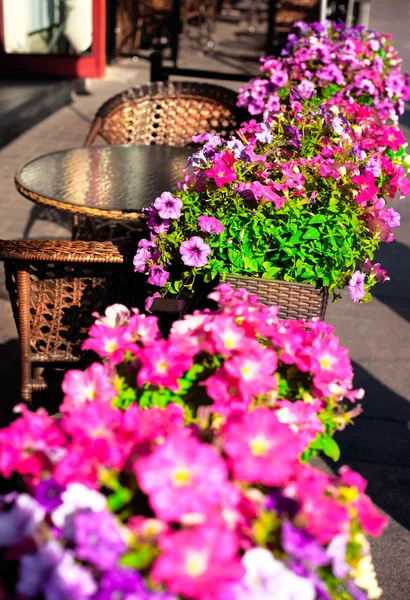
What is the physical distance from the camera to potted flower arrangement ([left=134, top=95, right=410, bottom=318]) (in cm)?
215

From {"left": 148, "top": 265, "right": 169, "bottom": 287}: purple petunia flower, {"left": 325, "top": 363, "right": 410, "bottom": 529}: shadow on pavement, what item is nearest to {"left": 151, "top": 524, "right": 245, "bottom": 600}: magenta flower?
{"left": 148, "top": 265, "right": 169, "bottom": 287}: purple petunia flower

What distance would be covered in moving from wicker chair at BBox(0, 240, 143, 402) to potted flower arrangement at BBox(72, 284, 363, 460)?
0.96 metres

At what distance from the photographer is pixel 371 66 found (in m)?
4.72

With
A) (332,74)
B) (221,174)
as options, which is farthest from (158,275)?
(332,74)

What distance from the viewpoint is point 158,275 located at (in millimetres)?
2314

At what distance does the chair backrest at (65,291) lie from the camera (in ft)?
8.27

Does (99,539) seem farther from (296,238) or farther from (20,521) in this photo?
(296,238)

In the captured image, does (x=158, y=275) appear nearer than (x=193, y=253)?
No

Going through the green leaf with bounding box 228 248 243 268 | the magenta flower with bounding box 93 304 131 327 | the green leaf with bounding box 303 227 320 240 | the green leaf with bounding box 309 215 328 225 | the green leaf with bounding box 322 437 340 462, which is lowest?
the green leaf with bounding box 322 437 340 462

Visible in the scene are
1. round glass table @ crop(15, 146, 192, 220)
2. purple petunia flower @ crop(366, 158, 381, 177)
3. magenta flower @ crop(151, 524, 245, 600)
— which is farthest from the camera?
round glass table @ crop(15, 146, 192, 220)

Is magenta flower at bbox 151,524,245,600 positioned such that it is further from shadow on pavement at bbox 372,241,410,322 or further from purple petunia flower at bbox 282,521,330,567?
shadow on pavement at bbox 372,241,410,322

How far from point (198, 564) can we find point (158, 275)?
54.5 inches

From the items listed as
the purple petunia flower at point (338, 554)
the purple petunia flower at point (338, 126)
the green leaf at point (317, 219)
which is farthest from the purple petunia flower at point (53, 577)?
the purple petunia flower at point (338, 126)

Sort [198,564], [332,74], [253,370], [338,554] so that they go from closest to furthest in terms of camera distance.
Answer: [198,564], [338,554], [253,370], [332,74]
